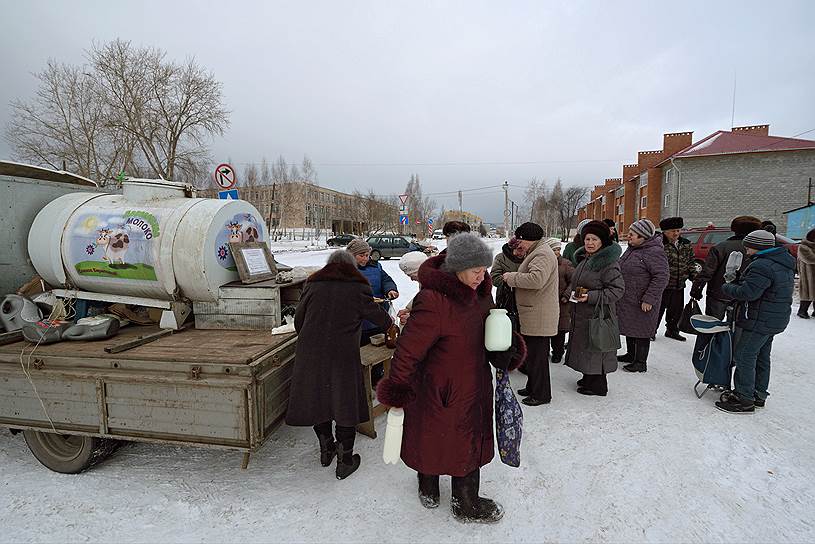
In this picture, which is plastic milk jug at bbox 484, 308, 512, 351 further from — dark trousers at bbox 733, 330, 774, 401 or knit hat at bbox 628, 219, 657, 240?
knit hat at bbox 628, 219, 657, 240

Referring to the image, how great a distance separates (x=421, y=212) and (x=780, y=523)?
73.5 meters

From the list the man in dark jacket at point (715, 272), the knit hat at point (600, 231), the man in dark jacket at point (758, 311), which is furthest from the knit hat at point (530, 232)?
the man in dark jacket at point (715, 272)

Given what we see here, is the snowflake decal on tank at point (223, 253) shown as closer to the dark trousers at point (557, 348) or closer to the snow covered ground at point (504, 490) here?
the snow covered ground at point (504, 490)

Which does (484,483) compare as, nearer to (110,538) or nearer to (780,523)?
(780,523)

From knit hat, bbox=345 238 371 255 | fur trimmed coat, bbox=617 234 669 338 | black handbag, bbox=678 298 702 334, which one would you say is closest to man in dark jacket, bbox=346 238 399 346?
knit hat, bbox=345 238 371 255

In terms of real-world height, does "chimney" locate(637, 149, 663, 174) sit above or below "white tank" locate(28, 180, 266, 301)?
above

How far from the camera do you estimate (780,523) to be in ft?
8.02

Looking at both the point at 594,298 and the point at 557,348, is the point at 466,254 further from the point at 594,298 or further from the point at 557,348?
the point at 557,348

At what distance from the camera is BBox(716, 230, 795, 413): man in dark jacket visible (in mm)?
3502

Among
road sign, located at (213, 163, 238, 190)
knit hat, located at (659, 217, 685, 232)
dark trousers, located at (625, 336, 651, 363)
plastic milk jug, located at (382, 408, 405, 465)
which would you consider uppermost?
road sign, located at (213, 163, 238, 190)

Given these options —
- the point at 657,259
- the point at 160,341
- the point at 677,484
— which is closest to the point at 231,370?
the point at 160,341

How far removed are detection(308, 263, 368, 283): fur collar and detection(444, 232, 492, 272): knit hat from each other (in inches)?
33.8

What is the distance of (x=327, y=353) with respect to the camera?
282 centimetres

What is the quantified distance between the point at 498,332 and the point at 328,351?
1276 millimetres
